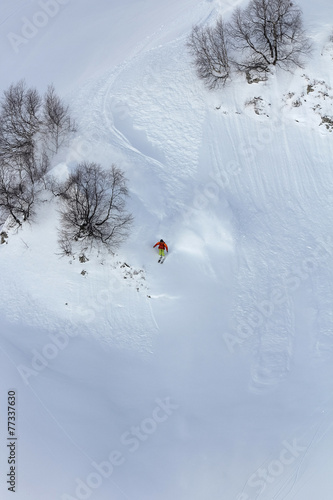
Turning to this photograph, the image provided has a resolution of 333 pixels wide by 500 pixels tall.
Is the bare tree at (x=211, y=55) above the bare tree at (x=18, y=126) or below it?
above

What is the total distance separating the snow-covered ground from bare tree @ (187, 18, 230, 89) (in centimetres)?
107

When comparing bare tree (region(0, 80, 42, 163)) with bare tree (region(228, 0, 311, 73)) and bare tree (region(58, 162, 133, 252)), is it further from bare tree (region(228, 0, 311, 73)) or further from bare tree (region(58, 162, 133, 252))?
bare tree (region(228, 0, 311, 73))

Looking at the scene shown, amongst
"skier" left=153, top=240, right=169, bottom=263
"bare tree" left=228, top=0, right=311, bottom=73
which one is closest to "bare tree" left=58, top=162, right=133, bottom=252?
"skier" left=153, top=240, right=169, bottom=263

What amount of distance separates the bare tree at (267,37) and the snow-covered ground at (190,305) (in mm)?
1319

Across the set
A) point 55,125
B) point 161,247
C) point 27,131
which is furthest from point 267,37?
point 27,131

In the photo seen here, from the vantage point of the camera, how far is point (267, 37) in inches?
1432

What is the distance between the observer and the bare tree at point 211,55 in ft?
120

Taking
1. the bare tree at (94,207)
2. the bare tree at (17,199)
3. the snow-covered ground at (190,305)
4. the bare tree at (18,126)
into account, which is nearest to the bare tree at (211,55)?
the snow-covered ground at (190,305)

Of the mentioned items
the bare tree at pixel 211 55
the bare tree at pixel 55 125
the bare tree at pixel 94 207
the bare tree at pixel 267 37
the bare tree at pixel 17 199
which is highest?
the bare tree at pixel 267 37

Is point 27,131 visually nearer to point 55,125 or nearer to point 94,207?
point 55,125

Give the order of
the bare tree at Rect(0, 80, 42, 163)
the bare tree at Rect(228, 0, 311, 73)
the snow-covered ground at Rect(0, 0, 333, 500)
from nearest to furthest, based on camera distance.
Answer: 1. the snow-covered ground at Rect(0, 0, 333, 500)
2. the bare tree at Rect(0, 80, 42, 163)
3. the bare tree at Rect(228, 0, 311, 73)

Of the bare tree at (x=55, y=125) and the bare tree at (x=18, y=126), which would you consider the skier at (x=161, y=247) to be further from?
the bare tree at (x=18, y=126)

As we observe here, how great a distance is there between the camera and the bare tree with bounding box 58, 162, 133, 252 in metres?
32.1

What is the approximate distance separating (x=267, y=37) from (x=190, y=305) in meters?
23.2
